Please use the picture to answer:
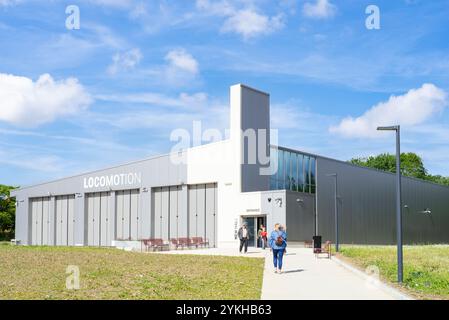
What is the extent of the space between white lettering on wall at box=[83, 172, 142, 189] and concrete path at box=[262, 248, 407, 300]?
3547cm

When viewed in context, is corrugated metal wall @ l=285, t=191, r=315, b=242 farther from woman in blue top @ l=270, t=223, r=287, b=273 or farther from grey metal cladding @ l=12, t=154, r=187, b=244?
woman in blue top @ l=270, t=223, r=287, b=273

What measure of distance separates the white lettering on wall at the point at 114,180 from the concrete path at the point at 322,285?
3547 cm

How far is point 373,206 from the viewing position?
56.5 m

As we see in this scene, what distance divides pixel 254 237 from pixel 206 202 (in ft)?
20.1

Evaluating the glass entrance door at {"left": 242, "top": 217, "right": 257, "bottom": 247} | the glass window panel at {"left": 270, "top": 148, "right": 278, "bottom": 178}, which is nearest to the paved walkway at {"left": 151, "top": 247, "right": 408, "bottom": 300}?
the glass entrance door at {"left": 242, "top": 217, "right": 257, "bottom": 247}

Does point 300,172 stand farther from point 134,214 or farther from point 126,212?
point 126,212

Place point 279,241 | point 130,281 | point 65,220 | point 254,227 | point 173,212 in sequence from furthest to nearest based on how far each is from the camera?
1. point 65,220
2. point 173,212
3. point 254,227
4. point 279,241
5. point 130,281

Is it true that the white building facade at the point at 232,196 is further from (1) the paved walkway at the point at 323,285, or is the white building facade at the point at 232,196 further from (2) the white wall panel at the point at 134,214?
(1) the paved walkway at the point at 323,285

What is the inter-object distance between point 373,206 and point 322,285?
42.6 meters

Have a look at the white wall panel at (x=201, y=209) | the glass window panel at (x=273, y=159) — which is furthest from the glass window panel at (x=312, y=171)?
the white wall panel at (x=201, y=209)

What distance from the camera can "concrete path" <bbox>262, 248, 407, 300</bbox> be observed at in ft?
43.4

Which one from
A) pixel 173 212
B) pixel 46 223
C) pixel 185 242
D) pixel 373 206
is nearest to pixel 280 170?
pixel 185 242

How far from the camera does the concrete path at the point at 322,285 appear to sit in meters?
13.2
